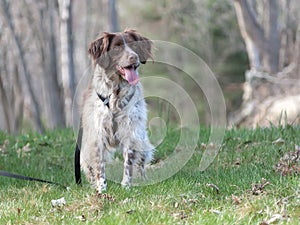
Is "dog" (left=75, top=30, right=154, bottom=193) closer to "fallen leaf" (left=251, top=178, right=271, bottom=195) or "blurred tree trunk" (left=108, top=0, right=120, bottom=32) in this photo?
"fallen leaf" (left=251, top=178, right=271, bottom=195)

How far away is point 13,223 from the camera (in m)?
4.97

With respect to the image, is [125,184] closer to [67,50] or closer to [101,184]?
[101,184]

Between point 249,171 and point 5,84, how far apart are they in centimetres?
1683

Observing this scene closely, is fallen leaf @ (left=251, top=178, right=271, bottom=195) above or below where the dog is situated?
below

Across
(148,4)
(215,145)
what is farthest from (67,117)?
(148,4)

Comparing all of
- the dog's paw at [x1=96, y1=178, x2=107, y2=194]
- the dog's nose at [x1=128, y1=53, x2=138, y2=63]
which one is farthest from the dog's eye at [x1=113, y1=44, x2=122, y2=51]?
the dog's paw at [x1=96, y1=178, x2=107, y2=194]

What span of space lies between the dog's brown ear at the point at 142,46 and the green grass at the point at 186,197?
1.31 m

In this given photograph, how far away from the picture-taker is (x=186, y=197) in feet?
17.3

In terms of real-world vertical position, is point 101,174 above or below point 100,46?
below

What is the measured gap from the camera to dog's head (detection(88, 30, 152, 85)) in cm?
623

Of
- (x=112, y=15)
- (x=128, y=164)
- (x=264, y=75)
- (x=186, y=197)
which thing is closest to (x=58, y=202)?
(x=186, y=197)

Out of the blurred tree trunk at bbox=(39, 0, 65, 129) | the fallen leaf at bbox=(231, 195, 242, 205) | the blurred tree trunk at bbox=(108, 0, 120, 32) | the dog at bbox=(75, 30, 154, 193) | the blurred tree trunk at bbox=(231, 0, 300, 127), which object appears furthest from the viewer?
the blurred tree trunk at bbox=(39, 0, 65, 129)

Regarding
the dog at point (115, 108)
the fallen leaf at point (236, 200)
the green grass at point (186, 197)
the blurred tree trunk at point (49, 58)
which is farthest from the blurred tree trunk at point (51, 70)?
the fallen leaf at point (236, 200)

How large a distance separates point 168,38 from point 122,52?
28.7m
